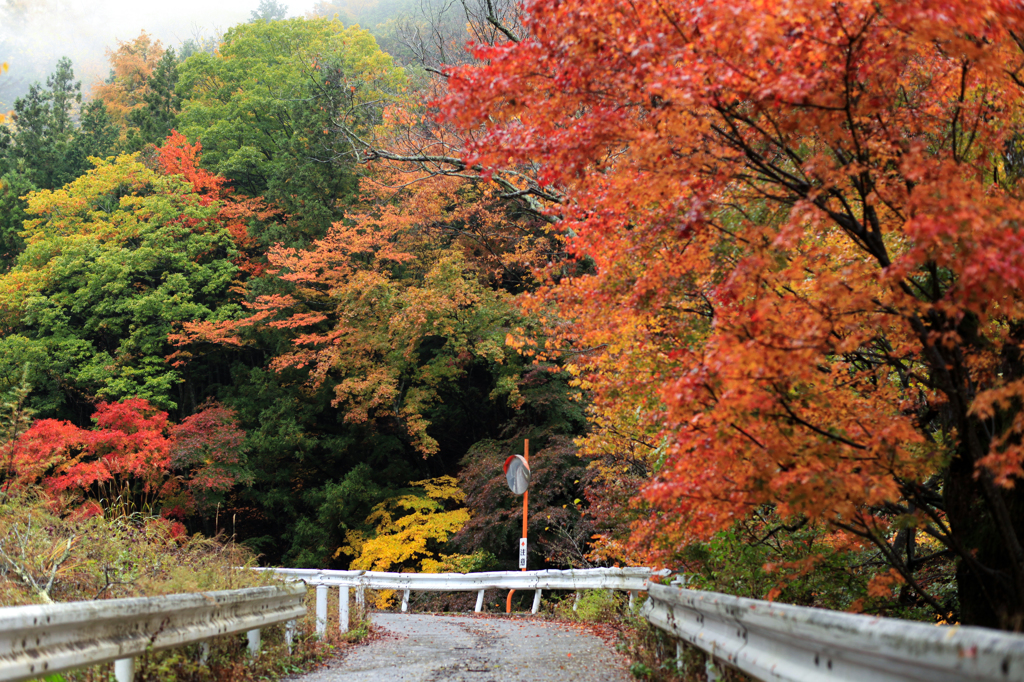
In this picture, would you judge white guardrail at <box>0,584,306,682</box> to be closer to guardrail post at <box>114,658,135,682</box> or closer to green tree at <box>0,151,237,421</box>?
guardrail post at <box>114,658,135,682</box>

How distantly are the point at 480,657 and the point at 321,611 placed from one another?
6.51 feet

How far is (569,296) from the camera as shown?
313 inches

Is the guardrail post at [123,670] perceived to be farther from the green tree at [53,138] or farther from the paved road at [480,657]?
the green tree at [53,138]

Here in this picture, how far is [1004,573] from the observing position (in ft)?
12.9

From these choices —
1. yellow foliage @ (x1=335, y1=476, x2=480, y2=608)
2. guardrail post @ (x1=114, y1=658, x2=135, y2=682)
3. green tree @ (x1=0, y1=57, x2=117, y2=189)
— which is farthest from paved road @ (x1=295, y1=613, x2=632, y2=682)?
green tree @ (x1=0, y1=57, x2=117, y2=189)

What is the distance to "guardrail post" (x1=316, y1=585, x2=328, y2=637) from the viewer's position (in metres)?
7.82

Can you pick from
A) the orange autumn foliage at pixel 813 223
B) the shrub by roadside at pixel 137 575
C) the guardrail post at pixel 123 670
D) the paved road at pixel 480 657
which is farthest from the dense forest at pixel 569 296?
the guardrail post at pixel 123 670

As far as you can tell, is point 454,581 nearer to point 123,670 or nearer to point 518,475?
point 518,475

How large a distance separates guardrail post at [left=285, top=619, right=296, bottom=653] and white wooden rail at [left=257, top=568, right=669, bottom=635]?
89 centimetres

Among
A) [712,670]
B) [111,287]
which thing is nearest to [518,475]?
[712,670]

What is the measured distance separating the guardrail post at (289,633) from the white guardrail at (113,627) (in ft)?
3.38

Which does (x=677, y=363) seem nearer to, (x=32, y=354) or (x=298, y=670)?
(x=298, y=670)

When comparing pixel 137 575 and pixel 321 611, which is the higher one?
pixel 137 575

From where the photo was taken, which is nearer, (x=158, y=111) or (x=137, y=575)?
(x=137, y=575)
